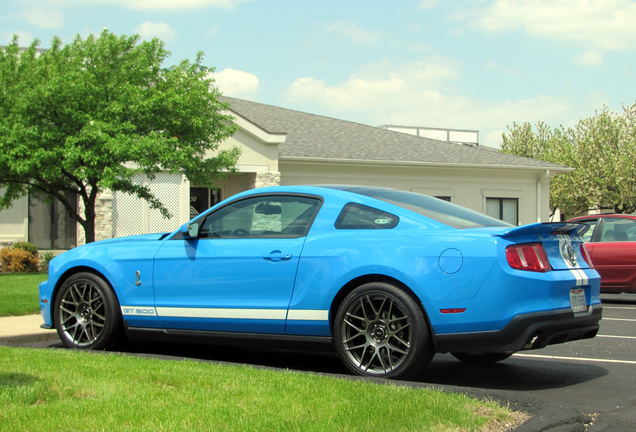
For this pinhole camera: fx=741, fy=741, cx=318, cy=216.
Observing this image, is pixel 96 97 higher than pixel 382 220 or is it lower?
higher

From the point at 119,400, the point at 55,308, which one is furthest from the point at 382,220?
the point at 55,308

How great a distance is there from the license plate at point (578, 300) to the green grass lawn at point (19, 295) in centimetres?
809

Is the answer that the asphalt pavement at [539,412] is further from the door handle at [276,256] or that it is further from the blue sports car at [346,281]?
the door handle at [276,256]

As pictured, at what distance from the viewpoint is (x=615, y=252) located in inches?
544

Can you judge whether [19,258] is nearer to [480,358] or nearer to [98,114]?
[98,114]

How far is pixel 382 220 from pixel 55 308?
3618mm

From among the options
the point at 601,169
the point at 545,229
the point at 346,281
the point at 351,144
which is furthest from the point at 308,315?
the point at 601,169

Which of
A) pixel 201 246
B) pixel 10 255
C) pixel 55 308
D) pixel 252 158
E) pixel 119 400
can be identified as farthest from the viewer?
pixel 252 158

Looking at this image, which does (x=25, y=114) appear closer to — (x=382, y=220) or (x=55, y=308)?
(x=55, y=308)

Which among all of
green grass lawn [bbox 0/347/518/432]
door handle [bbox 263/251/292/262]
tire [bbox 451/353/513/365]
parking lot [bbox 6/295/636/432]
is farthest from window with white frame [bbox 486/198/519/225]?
green grass lawn [bbox 0/347/518/432]

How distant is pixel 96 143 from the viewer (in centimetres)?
1567

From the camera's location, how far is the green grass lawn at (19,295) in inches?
432

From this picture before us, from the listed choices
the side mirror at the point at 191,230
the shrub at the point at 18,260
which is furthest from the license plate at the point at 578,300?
the shrub at the point at 18,260

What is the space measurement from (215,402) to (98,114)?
12.2 m
